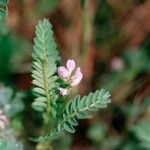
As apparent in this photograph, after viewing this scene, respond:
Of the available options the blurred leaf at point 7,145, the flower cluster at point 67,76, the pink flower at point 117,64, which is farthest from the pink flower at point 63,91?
the pink flower at point 117,64

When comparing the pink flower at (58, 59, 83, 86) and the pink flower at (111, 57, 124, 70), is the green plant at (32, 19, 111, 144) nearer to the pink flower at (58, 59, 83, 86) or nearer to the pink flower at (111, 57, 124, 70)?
the pink flower at (58, 59, 83, 86)

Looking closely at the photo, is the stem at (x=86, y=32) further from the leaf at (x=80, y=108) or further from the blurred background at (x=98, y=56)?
the leaf at (x=80, y=108)

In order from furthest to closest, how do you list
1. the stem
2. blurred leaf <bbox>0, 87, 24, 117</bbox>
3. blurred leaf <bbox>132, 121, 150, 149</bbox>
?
1. the stem
2. blurred leaf <bbox>132, 121, 150, 149</bbox>
3. blurred leaf <bbox>0, 87, 24, 117</bbox>

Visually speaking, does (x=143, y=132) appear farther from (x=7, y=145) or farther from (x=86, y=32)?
(x=7, y=145)

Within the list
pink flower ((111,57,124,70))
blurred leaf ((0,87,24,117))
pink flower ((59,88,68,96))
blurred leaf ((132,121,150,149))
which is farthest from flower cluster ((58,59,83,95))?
pink flower ((111,57,124,70))

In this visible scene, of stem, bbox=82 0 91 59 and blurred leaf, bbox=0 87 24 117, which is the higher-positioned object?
stem, bbox=82 0 91 59
